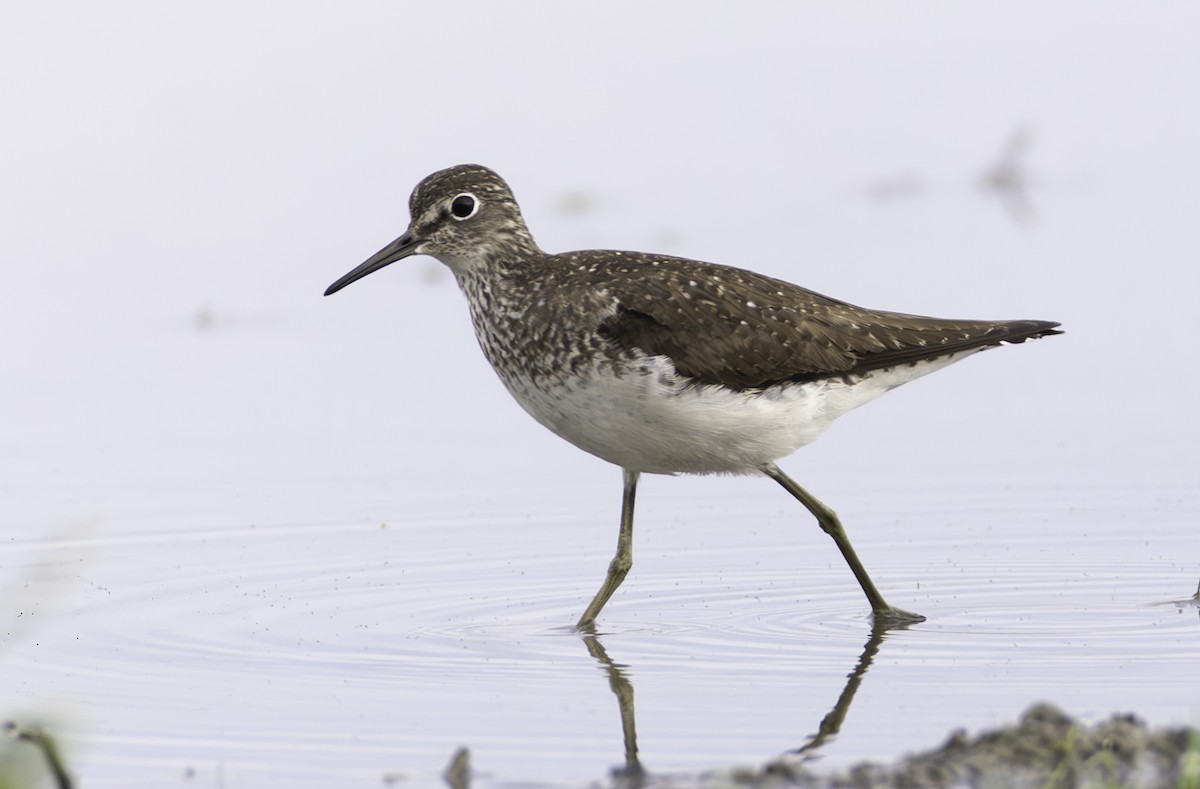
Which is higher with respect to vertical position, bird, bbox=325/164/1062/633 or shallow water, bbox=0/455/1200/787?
bird, bbox=325/164/1062/633

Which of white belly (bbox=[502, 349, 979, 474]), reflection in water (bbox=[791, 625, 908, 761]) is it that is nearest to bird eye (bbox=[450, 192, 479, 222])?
white belly (bbox=[502, 349, 979, 474])

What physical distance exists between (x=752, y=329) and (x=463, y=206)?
171 cm

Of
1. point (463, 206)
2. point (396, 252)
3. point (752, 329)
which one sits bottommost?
point (752, 329)

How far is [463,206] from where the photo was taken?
1076 cm

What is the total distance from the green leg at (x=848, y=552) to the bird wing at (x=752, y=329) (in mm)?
569

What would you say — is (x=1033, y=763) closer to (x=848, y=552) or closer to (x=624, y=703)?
(x=624, y=703)

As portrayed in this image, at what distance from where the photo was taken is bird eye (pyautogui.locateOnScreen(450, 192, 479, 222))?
1075 cm

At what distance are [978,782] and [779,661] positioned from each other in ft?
8.86

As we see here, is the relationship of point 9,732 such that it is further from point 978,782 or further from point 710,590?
point 710,590

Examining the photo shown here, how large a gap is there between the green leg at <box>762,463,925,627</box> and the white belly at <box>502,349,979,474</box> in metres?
0.24

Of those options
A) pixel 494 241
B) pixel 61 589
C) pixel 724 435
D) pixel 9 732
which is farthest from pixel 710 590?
pixel 9 732

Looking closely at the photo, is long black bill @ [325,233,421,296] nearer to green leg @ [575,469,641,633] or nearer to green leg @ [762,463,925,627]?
green leg @ [575,469,641,633]

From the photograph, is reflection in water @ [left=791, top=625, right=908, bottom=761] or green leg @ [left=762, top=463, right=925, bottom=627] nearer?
reflection in water @ [left=791, top=625, right=908, bottom=761]

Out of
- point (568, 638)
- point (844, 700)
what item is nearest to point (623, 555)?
point (568, 638)
